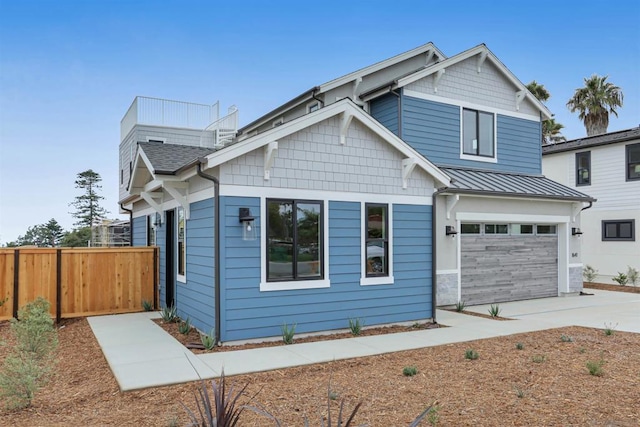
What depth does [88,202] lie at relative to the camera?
38.5 m

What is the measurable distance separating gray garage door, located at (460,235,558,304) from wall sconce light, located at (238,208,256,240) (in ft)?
21.3

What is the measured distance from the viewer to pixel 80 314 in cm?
991

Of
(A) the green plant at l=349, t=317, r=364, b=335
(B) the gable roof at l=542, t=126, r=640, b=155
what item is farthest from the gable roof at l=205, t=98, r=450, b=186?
(B) the gable roof at l=542, t=126, r=640, b=155

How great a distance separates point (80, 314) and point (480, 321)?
866 cm

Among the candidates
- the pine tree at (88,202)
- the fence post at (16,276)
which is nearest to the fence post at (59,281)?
the fence post at (16,276)

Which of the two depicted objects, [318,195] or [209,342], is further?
[318,195]

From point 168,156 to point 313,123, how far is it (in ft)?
11.1

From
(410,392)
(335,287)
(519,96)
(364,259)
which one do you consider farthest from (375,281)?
(519,96)

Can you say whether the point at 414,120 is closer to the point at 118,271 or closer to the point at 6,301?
the point at 118,271

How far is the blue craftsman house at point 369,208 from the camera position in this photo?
24.2 ft

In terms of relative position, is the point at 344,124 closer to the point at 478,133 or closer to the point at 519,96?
the point at 478,133

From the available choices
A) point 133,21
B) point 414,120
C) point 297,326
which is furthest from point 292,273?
point 133,21

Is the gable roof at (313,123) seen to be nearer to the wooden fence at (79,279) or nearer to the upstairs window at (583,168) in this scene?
the wooden fence at (79,279)

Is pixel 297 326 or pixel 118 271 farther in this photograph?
pixel 118 271
